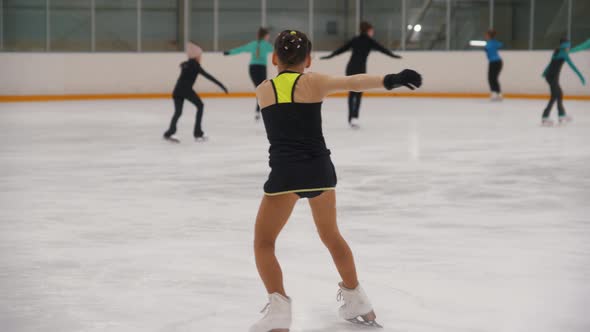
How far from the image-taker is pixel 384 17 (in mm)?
24406

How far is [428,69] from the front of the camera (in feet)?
75.5

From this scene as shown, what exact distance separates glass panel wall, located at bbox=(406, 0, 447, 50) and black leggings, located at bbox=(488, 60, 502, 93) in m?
2.37

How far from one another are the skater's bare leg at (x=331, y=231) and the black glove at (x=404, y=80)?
500 millimetres

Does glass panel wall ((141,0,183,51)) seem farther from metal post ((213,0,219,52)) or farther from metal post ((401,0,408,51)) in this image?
metal post ((401,0,408,51))

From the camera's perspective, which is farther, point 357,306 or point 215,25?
point 215,25

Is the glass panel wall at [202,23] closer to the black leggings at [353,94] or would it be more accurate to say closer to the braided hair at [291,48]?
the black leggings at [353,94]

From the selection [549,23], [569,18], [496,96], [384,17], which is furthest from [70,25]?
[569,18]

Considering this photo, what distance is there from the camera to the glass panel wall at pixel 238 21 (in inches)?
912

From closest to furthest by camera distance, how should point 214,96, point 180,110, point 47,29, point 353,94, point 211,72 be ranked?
point 180,110
point 353,94
point 47,29
point 211,72
point 214,96

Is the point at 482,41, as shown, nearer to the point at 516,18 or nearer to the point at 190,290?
the point at 516,18

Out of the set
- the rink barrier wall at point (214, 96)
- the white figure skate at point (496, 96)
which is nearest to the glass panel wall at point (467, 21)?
the rink barrier wall at point (214, 96)

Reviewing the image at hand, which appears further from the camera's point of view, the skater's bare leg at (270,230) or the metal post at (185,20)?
the metal post at (185,20)

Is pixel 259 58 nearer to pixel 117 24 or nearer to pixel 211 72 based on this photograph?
pixel 211 72

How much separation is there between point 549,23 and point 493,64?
285 cm
